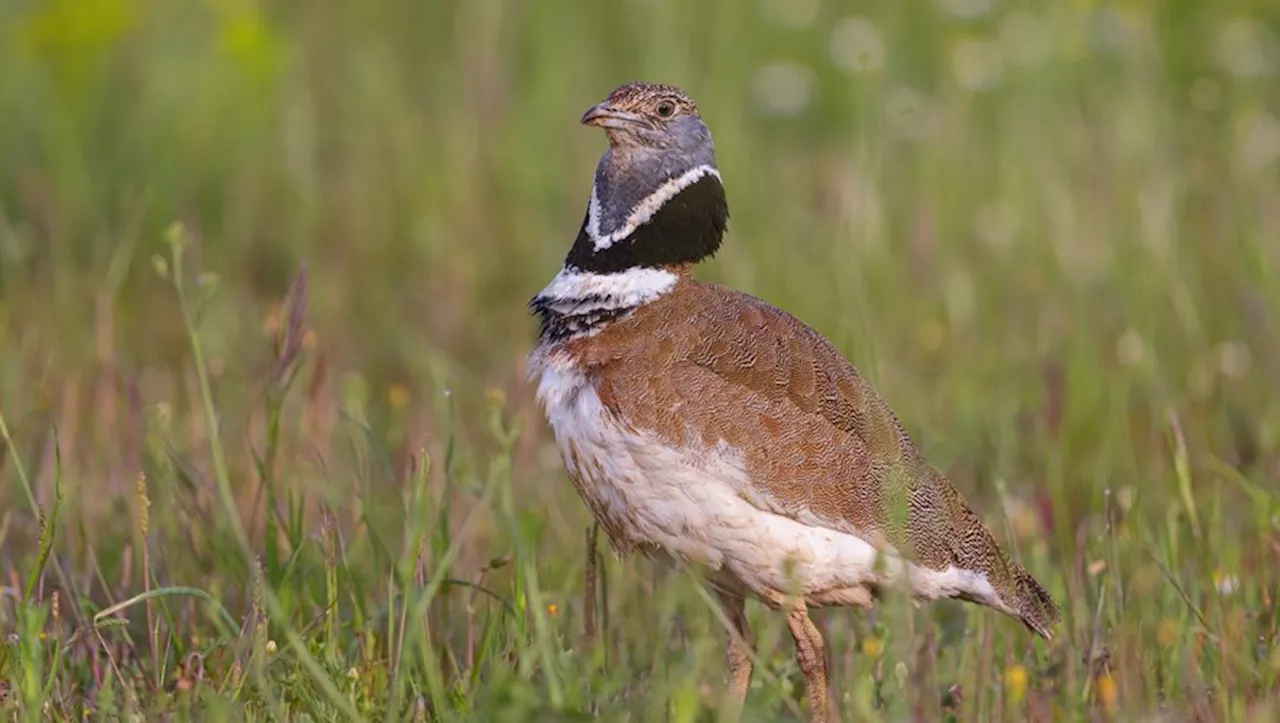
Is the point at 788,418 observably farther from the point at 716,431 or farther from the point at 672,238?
the point at 672,238

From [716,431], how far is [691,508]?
0.60ft

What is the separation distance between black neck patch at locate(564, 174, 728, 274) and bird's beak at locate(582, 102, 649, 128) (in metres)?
0.20

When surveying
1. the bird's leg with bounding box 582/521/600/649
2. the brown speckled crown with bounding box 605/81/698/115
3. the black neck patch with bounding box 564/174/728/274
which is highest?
the brown speckled crown with bounding box 605/81/698/115

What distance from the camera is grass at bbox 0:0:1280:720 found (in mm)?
3908

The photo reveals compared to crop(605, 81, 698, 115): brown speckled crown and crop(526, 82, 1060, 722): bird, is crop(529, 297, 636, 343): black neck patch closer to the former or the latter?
crop(526, 82, 1060, 722): bird

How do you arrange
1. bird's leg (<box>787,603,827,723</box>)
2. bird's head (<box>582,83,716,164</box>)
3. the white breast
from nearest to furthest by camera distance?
the white breast → bird's leg (<box>787,603,827,723</box>) → bird's head (<box>582,83,716,164</box>)

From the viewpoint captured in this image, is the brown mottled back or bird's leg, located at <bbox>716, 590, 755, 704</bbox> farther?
bird's leg, located at <bbox>716, 590, 755, 704</bbox>

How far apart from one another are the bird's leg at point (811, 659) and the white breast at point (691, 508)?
0.07 meters

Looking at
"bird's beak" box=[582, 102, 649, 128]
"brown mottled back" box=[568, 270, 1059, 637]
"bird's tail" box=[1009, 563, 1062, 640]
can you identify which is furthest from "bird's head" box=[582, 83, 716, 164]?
"bird's tail" box=[1009, 563, 1062, 640]

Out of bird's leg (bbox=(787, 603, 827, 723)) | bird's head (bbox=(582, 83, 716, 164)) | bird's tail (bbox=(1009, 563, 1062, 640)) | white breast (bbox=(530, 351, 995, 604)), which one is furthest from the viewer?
bird's head (bbox=(582, 83, 716, 164))

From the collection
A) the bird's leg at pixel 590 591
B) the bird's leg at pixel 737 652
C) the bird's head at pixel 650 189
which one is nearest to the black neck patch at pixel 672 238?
the bird's head at pixel 650 189

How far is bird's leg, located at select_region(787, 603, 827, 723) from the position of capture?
4.03m

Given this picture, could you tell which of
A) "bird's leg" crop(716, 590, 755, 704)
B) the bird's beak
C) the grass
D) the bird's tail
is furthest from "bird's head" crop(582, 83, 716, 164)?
the bird's tail

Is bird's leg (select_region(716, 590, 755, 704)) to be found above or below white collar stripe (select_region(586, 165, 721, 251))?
below
